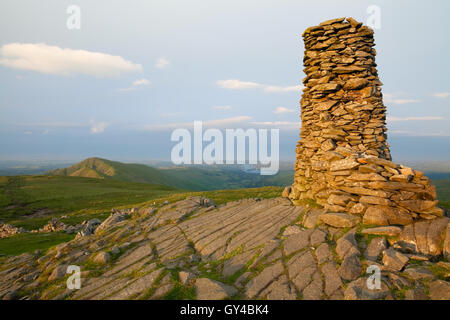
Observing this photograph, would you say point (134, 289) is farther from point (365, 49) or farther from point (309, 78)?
point (365, 49)

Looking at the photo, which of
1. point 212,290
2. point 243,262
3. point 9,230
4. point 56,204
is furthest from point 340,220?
point 56,204

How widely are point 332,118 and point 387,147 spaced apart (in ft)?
17.6

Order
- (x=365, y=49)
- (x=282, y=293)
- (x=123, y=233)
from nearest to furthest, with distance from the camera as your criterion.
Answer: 1. (x=282, y=293)
2. (x=365, y=49)
3. (x=123, y=233)

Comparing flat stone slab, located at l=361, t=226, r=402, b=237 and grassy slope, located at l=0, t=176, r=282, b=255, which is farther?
grassy slope, located at l=0, t=176, r=282, b=255

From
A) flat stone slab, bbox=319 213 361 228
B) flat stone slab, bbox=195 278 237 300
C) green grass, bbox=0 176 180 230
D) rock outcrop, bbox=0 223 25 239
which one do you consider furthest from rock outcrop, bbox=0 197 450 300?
green grass, bbox=0 176 180 230

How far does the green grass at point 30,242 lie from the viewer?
22.9m

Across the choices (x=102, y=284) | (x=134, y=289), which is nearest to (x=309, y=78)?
(x=134, y=289)

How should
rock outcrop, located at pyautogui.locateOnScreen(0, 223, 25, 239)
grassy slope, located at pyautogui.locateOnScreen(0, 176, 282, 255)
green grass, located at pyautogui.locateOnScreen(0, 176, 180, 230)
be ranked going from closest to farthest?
1. grassy slope, located at pyautogui.locateOnScreen(0, 176, 282, 255)
2. rock outcrop, located at pyautogui.locateOnScreen(0, 223, 25, 239)
3. green grass, located at pyautogui.locateOnScreen(0, 176, 180, 230)

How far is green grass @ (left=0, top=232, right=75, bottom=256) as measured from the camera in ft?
75.0

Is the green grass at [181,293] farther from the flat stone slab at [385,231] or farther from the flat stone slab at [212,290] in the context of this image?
the flat stone slab at [385,231]

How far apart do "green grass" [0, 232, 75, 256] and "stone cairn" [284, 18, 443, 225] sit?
2620 centimetres

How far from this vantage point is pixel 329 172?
55.9ft

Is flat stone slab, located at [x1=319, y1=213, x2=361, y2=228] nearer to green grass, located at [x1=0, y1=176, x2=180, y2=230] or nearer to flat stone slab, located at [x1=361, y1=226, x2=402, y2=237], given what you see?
flat stone slab, located at [x1=361, y1=226, x2=402, y2=237]

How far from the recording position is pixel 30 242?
83.8 ft
